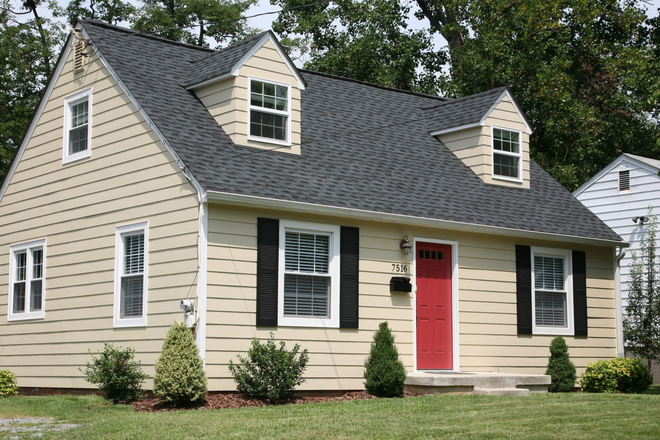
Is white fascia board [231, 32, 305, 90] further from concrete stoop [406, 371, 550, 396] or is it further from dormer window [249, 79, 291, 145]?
concrete stoop [406, 371, 550, 396]

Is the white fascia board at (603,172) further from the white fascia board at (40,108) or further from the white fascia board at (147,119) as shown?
the white fascia board at (40,108)

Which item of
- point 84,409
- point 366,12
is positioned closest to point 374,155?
point 84,409

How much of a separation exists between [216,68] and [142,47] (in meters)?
2.27

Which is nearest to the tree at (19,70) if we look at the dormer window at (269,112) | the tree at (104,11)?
the tree at (104,11)

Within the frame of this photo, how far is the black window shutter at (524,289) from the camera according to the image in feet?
51.2

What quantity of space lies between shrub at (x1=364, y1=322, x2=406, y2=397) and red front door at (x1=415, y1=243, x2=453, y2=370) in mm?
1712

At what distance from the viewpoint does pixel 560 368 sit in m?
15.5

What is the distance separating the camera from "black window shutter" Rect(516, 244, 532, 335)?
15609 mm

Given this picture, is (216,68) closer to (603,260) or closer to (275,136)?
(275,136)

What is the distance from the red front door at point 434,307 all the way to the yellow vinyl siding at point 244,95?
2967mm

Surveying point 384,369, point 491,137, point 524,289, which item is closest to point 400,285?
point 384,369

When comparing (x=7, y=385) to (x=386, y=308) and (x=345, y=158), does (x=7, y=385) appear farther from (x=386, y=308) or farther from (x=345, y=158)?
(x=345, y=158)

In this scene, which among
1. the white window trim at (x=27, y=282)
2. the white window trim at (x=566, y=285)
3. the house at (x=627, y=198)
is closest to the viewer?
the white window trim at (x=27, y=282)

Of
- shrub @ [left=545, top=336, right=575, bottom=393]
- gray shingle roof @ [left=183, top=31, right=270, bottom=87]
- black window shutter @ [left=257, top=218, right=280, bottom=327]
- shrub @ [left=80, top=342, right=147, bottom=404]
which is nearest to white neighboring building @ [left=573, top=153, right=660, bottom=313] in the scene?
shrub @ [left=545, top=336, right=575, bottom=393]
